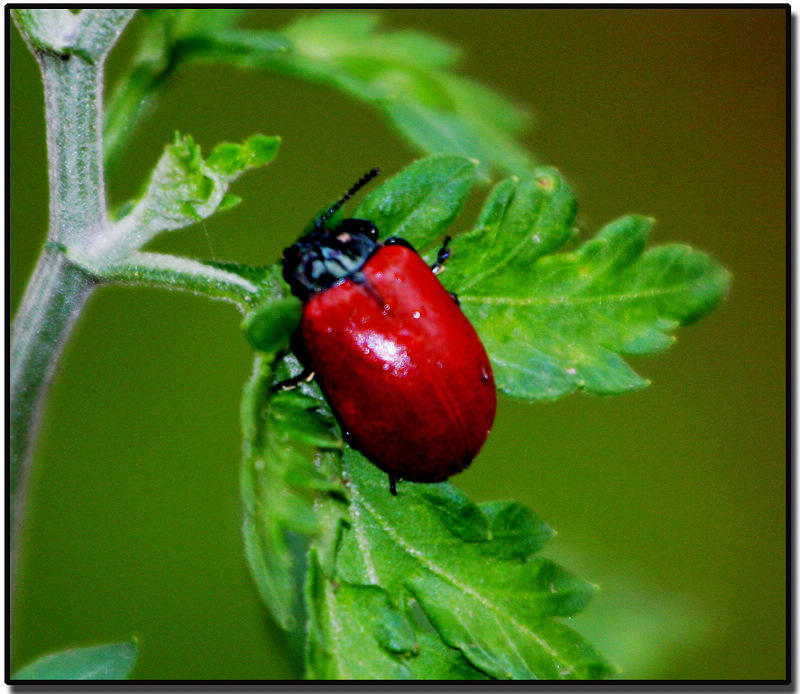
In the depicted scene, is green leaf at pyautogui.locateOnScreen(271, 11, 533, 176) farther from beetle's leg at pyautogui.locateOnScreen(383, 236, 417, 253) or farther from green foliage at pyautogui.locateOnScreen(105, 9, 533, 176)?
beetle's leg at pyautogui.locateOnScreen(383, 236, 417, 253)

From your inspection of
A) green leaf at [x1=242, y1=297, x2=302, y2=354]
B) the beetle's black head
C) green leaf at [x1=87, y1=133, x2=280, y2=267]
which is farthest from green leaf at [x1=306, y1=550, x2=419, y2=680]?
the beetle's black head

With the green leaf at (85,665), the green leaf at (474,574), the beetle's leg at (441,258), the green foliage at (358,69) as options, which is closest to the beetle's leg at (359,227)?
the beetle's leg at (441,258)

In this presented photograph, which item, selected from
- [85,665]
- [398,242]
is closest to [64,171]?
[398,242]

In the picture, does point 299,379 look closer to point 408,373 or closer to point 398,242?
point 408,373

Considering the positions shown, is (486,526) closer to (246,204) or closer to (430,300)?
(430,300)

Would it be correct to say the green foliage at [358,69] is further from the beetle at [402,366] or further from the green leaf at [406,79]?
the beetle at [402,366]

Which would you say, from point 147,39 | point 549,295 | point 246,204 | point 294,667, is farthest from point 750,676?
point 147,39
